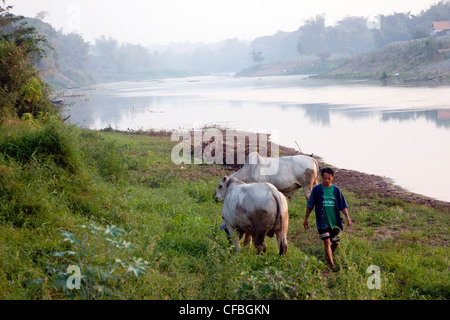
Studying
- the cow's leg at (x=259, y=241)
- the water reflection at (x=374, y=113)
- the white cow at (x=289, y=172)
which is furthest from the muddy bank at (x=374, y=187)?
the water reflection at (x=374, y=113)

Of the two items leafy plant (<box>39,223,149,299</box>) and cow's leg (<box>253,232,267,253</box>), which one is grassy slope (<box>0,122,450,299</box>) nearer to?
leafy plant (<box>39,223,149,299</box>)

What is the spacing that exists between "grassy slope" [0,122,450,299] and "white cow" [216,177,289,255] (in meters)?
0.24

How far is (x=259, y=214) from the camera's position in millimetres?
6031

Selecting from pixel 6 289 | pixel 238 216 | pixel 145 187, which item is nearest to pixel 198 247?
pixel 238 216

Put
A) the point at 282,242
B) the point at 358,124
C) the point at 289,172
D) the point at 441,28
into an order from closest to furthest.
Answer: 1. the point at 282,242
2. the point at 289,172
3. the point at 358,124
4. the point at 441,28

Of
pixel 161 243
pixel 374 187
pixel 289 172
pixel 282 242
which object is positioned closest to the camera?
pixel 282 242

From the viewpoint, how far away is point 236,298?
432cm

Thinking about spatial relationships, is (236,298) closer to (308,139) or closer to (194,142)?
(194,142)

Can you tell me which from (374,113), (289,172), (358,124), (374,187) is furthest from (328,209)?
(374,113)

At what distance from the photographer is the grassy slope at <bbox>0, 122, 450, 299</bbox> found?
4406 millimetres

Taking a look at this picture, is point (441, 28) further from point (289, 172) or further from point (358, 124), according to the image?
point (289, 172)

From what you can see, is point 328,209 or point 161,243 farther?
point 161,243

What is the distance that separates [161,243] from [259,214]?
1.48 meters

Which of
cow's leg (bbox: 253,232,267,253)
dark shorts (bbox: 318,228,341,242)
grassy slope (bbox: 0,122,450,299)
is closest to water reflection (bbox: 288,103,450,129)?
grassy slope (bbox: 0,122,450,299)
